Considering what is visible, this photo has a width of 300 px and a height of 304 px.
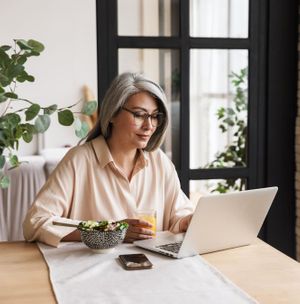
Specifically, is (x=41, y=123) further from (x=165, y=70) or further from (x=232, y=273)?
(x=165, y=70)

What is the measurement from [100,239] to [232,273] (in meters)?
0.41

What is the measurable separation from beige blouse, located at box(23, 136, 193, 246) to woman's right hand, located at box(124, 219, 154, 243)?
223 mm

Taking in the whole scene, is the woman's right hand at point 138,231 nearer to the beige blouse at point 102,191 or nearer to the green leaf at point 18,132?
the beige blouse at point 102,191

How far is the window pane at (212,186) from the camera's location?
287 centimetres

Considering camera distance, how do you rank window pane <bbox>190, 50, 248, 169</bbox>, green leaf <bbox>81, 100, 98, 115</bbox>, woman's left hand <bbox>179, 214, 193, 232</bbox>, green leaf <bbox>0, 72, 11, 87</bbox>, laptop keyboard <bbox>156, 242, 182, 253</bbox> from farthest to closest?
window pane <bbox>190, 50, 248, 169</bbox> → woman's left hand <bbox>179, 214, 193, 232</bbox> → laptop keyboard <bbox>156, 242, 182, 253</bbox> → green leaf <bbox>81, 100, 98, 115</bbox> → green leaf <bbox>0, 72, 11, 87</bbox>

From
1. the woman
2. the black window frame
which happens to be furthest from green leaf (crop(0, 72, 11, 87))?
the black window frame

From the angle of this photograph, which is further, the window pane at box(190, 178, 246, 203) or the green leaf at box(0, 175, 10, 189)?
the window pane at box(190, 178, 246, 203)

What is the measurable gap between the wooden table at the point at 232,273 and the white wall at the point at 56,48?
15.9 ft

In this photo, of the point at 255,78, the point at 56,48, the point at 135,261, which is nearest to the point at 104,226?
the point at 135,261

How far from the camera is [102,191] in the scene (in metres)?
2.10

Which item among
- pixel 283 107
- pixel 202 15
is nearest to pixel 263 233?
pixel 283 107

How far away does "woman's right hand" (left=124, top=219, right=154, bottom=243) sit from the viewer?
1817mm

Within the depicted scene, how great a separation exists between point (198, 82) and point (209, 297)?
64.3 inches

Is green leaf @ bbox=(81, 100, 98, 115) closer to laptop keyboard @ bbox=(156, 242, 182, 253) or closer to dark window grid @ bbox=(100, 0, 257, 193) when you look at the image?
laptop keyboard @ bbox=(156, 242, 182, 253)
